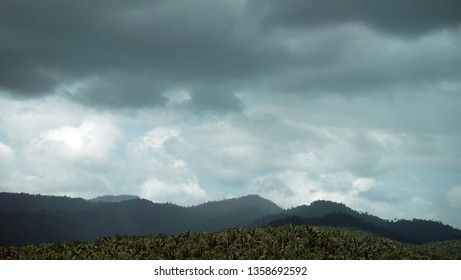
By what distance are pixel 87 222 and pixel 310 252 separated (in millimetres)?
165461

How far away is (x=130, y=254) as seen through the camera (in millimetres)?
21516

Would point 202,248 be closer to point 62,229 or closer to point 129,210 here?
point 62,229

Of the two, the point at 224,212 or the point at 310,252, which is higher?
the point at 224,212

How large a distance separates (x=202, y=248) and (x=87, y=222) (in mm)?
164697

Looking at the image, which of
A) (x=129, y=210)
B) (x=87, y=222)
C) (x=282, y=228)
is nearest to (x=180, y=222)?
(x=129, y=210)

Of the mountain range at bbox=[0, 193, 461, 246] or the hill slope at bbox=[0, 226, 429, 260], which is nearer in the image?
the hill slope at bbox=[0, 226, 429, 260]

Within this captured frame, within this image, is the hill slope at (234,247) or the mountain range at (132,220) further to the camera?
the mountain range at (132,220)

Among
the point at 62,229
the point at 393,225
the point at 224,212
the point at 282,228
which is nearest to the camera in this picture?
the point at 282,228

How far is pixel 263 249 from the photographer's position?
2100 centimetres

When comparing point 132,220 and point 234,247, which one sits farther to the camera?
point 132,220
